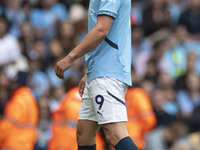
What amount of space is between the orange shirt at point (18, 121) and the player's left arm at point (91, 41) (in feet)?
10.6

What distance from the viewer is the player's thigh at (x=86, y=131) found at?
4320mm

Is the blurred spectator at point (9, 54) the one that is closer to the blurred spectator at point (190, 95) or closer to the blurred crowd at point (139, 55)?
the blurred crowd at point (139, 55)

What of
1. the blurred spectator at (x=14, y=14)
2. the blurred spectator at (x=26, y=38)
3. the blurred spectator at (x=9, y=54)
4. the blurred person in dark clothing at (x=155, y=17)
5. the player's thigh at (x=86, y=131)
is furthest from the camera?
the blurred person in dark clothing at (x=155, y=17)

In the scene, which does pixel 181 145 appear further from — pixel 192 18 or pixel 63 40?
pixel 192 18

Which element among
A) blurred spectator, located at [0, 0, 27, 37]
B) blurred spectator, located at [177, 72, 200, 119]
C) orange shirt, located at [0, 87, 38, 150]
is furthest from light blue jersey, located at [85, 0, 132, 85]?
blurred spectator, located at [0, 0, 27, 37]

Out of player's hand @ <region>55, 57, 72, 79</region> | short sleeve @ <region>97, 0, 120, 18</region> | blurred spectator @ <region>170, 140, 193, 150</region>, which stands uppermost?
short sleeve @ <region>97, 0, 120, 18</region>

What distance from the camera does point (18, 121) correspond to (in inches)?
277

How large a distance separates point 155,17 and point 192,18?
101cm

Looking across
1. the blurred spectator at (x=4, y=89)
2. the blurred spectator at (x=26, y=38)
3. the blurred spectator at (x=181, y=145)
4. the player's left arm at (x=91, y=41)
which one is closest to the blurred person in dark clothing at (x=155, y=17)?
the blurred spectator at (x=26, y=38)

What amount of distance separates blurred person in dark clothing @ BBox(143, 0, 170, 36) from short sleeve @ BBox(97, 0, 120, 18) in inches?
314

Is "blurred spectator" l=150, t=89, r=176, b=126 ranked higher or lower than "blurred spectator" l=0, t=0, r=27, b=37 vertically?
lower

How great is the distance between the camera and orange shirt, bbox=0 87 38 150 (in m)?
6.99

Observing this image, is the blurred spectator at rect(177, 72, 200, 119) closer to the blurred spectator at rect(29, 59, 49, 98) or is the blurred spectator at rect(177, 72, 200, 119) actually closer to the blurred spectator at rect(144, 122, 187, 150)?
the blurred spectator at rect(144, 122, 187, 150)

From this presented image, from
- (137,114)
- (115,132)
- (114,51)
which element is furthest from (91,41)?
(137,114)
